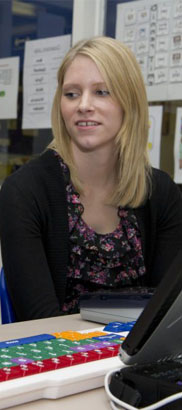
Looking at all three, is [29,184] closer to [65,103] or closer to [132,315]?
[65,103]

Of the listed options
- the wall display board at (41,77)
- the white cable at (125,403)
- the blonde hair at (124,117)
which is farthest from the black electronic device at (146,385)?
the wall display board at (41,77)

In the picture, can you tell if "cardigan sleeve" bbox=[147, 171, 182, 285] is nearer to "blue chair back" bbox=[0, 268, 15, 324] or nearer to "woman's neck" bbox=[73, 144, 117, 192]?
"woman's neck" bbox=[73, 144, 117, 192]

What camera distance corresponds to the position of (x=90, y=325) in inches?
43.7

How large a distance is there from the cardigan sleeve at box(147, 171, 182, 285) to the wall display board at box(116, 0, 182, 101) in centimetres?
47

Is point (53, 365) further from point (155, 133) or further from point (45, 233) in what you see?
point (155, 133)

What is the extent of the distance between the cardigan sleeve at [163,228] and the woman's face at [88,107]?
0.80 ft

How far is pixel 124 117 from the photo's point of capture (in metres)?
1.80

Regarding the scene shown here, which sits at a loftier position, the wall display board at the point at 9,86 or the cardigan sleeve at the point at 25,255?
the wall display board at the point at 9,86

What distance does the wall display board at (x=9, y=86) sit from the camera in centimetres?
281

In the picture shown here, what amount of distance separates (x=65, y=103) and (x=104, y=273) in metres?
0.50

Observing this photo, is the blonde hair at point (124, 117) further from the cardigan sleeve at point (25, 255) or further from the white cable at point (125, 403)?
the white cable at point (125, 403)

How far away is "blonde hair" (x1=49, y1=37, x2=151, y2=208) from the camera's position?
5.74 ft

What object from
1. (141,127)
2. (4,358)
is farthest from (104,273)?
(4,358)

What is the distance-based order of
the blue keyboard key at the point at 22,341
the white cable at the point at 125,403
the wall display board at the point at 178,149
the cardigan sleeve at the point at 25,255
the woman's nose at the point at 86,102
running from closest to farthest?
the white cable at the point at 125,403, the blue keyboard key at the point at 22,341, the cardigan sleeve at the point at 25,255, the woman's nose at the point at 86,102, the wall display board at the point at 178,149
